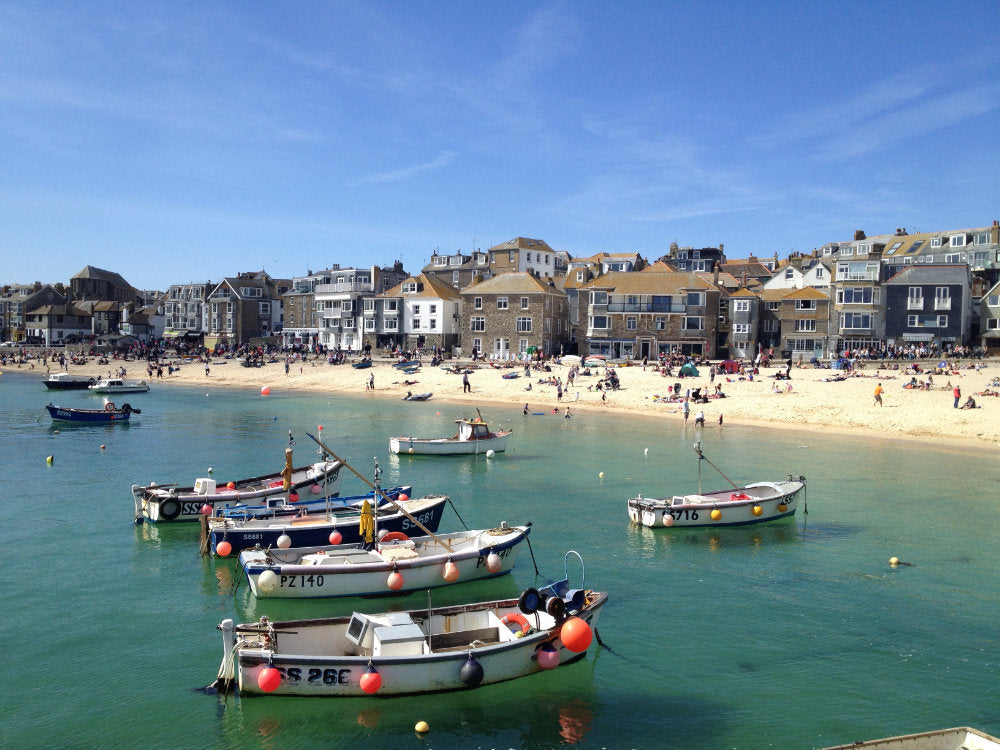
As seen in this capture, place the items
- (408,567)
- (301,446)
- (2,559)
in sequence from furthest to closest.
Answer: (301,446)
(2,559)
(408,567)

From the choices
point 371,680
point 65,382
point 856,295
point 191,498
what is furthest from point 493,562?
point 65,382

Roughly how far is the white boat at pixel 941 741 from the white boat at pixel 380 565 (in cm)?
1017

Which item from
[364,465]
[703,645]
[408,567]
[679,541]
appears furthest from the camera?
[364,465]

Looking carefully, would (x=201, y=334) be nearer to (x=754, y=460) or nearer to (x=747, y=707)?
(x=754, y=460)

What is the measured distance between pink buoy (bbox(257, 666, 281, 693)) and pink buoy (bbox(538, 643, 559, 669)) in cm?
471

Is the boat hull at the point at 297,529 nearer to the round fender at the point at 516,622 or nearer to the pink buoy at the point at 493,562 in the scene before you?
the pink buoy at the point at 493,562

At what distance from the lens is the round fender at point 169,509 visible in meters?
24.4

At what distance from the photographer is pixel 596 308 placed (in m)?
79.4

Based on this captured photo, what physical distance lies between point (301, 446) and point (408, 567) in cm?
2472

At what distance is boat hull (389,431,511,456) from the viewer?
3803 centimetres

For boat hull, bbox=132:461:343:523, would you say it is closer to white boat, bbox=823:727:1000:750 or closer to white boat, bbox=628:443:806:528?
white boat, bbox=628:443:806:528

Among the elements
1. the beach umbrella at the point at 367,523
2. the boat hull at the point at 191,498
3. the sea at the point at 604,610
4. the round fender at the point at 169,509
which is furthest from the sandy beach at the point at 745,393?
the round fender at the point at 169,509

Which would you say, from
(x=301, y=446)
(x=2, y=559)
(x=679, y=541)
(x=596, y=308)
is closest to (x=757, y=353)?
(x=596, y=308)

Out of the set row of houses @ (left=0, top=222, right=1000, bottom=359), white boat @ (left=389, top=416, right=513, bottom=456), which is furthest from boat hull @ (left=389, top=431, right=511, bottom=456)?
row of houses @ (left=0, top=222, right=1000, bottom=359)
